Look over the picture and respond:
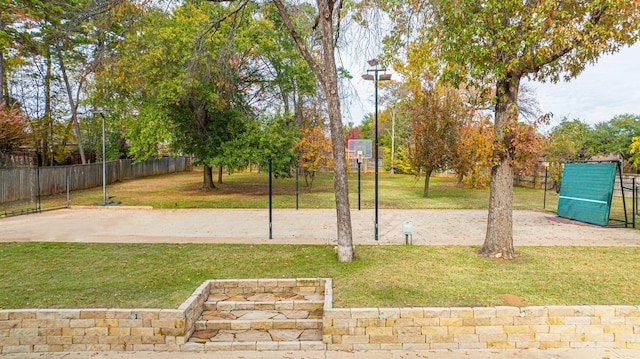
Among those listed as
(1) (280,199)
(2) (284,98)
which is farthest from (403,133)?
(1) (280,199)

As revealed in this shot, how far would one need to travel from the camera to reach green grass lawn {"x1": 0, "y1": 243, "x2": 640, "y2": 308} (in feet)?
14.8

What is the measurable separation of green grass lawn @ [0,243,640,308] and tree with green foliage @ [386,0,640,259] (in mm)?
1043

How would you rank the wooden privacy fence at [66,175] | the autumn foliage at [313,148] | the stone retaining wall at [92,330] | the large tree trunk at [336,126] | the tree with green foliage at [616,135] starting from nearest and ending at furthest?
the stone retaining wall at [92,330] < the large tree trunk at [336,126] < the wooden privacy fence at [66,175] < the autumn foliage at [313,148] < the tree with green foliage at [616,135]

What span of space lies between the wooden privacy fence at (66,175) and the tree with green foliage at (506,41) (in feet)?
46.6

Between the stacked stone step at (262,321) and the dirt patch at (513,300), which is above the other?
the dirt patch at (513,300)

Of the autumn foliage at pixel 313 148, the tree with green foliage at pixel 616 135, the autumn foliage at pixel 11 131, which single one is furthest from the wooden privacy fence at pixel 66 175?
the tree with green foliage at pixel 616 135

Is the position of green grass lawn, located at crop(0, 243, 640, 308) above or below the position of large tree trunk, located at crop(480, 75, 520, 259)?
below

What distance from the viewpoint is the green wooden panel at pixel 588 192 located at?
9.92m

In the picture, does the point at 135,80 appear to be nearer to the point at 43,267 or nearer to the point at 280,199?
the point at 43,267

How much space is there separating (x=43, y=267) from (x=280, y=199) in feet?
34.9

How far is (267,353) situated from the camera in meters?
3.85

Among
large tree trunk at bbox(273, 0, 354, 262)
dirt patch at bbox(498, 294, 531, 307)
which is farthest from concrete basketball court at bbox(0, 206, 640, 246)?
dirt patch at bbox(498, 294, 531, 307)

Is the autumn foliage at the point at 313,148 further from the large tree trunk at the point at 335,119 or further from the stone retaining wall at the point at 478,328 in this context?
the stone retaining wall at the point at 478,328

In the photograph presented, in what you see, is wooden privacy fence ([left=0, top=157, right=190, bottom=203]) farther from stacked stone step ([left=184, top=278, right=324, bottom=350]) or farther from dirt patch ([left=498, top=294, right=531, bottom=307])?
dirt patch ([left=498, top=294, right=531, bottom=307])
